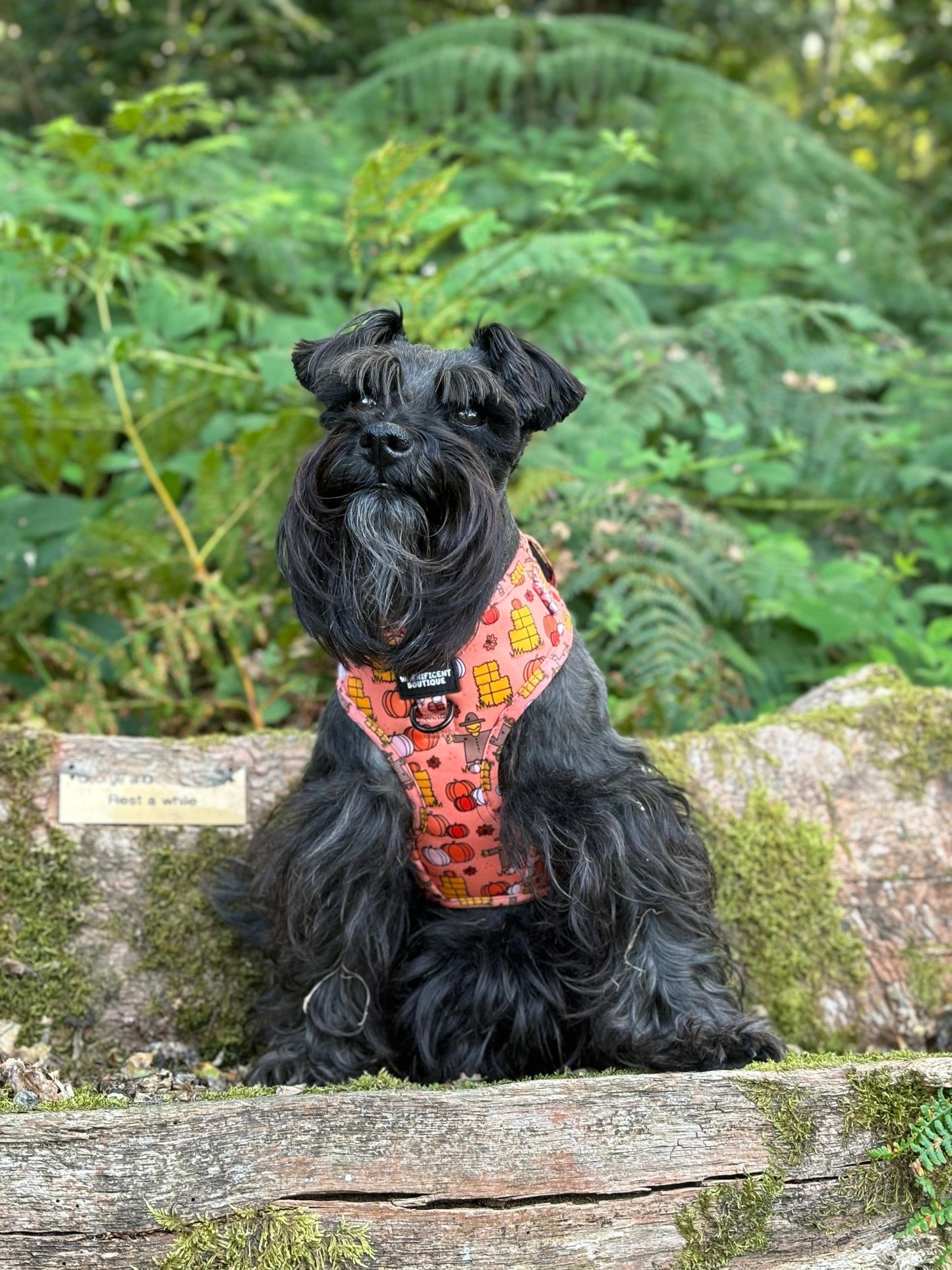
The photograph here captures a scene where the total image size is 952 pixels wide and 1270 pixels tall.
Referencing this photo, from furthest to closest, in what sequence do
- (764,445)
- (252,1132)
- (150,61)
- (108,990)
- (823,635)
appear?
(150,61) → (764,445) → (823,635) → (108,990) → (252,1132)

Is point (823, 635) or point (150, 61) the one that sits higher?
point (150, 61)


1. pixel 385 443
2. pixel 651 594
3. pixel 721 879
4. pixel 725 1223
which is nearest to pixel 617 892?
pixel 725 1223

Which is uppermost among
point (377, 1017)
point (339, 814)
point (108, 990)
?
point (339, 814)

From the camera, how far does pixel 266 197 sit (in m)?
4.79

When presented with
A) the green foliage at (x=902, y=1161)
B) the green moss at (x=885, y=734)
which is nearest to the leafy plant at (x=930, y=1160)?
the green foliage at (x=902, y=1161)

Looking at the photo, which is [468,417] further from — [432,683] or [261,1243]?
[261,1243]

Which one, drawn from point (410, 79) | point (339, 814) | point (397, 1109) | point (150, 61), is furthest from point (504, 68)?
point (397, 1109)

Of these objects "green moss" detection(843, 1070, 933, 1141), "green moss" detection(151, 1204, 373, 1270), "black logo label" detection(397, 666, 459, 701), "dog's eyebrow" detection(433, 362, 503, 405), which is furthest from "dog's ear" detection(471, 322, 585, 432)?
"green moss" detection(151, 1204, 373, 1270)

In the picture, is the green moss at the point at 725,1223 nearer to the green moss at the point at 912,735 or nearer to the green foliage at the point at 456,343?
Result: the green moss at the point at 912,735

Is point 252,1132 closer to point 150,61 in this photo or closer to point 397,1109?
point 397,1109

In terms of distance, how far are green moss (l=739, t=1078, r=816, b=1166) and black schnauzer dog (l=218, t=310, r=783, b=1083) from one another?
1.33 feet

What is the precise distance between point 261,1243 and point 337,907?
0.89 m

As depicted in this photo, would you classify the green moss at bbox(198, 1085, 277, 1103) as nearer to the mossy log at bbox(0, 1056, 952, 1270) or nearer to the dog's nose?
the mossy log at bbox(0, 1056, 952, 1270)

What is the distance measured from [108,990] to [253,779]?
66cm
